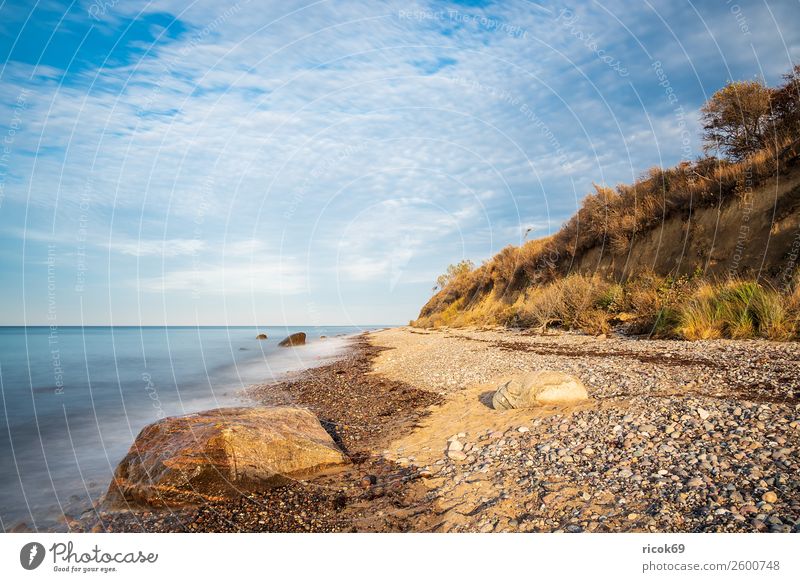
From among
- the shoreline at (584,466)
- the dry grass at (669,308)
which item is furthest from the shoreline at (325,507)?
the dry grass at (669,308)

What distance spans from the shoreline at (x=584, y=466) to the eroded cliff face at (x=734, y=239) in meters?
5.57

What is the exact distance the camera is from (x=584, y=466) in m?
4.38

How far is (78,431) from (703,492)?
11.9 metres

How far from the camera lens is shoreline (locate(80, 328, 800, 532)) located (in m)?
3.44

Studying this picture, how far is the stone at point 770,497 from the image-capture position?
3.17m

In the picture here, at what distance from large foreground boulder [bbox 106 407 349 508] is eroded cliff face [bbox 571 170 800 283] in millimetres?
14135

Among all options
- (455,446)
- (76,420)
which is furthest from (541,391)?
(76,420)

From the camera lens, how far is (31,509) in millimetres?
5562

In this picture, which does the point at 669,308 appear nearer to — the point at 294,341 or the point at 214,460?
the point at 214,460

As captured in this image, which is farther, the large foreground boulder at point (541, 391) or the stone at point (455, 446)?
the large foreground boulder at point (541, 391)
